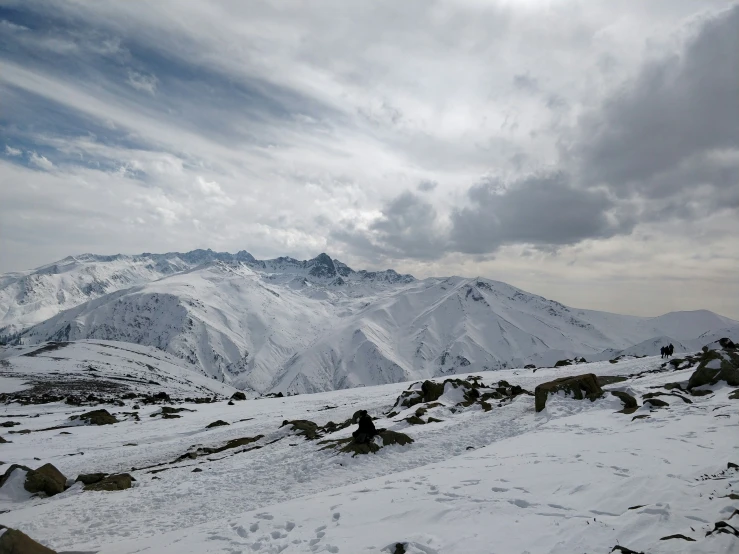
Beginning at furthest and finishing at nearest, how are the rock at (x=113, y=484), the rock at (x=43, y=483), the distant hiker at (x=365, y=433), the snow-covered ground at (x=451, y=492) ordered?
the distant hiker at (x=365, y=433), the rock at (x=43, y=483), the rock at (x=113, y=484), the snow-covered ground at (x=451, y=492)

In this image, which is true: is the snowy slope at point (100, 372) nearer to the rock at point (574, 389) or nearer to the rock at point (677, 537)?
the rock at point (574, 389)

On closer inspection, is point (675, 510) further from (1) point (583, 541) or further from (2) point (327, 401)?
(2) point (327, 401)

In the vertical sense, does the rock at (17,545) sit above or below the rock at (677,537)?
below

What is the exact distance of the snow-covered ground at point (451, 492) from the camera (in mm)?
8188

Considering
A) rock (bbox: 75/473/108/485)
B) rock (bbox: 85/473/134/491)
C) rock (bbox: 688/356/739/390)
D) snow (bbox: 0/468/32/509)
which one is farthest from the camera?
rock (bbox: 688/356/739/390)

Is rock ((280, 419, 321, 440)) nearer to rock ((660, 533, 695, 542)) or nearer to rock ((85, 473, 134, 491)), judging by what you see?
rock ((85, 473, 134, 491))

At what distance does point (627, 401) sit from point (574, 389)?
320 cm

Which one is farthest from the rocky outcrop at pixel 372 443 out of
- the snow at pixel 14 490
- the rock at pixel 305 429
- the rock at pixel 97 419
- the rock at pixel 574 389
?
the rock at pixel 97 419

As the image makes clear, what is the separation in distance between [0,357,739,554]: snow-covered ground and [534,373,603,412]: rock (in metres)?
0.76

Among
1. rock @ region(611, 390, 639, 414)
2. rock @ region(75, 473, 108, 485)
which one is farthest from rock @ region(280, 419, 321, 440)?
rock @ region(611, 390, 639, 414)

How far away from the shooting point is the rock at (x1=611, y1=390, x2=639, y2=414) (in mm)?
20047

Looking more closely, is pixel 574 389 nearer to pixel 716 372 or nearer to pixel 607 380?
pixel 716 372

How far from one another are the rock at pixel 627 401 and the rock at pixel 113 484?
23195mm

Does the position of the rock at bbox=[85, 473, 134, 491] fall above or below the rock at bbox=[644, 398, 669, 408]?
below
